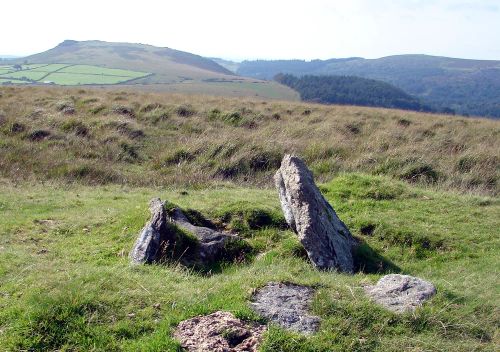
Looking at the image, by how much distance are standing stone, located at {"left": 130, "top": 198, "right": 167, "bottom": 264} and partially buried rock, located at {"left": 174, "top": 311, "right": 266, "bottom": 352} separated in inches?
101

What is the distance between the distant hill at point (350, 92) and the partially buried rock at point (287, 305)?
68.1 meters

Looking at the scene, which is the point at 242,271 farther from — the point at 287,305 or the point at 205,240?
the point at 287,305

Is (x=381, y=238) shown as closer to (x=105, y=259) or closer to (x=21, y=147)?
(x=105, y=259)

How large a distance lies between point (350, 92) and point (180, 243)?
279 feet

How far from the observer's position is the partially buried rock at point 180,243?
797 cm

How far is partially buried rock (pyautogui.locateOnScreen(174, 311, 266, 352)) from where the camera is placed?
4.92 metres

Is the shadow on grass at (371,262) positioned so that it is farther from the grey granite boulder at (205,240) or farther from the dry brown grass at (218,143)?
the dry brown grass at (218,143)

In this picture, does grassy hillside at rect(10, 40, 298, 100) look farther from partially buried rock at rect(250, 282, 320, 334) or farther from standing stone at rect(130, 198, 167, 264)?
partially buried rock at rect(250, 282, 320, 334)

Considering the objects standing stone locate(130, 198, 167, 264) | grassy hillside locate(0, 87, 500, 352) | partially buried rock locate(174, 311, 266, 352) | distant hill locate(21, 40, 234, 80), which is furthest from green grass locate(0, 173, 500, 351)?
distant hill locate(21, 40, 234, 80)

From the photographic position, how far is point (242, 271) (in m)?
7.40

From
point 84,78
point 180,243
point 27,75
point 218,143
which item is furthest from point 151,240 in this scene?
point 84,78

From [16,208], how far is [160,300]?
7.15m

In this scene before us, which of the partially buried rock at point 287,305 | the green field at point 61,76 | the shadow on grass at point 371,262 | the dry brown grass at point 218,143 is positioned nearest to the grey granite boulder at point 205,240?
the shadow on grass at point 371,262

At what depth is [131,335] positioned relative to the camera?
5191mm
